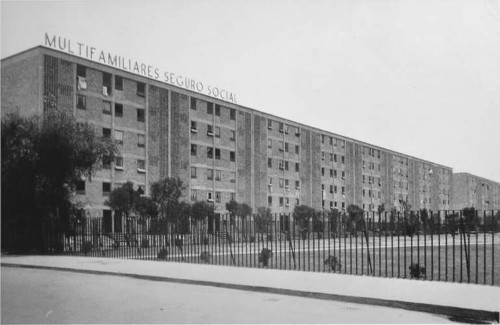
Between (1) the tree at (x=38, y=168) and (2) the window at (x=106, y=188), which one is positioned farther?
(2) the window at (x=106, y=188)

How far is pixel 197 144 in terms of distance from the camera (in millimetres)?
60781

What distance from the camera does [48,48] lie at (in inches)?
1729

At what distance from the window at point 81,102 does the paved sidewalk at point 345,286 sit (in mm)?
32305

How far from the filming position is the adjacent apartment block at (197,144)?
149ft

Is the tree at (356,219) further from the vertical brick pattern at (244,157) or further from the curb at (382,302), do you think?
the vertical brick pattern at (244,157)

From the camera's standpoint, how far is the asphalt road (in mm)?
7855

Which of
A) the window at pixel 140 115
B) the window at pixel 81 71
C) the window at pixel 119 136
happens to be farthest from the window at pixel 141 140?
the window at pixel 81 71

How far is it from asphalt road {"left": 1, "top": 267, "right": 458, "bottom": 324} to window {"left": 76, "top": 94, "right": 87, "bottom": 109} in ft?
119

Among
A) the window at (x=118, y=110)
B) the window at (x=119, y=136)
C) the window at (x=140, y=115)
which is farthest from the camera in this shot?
the window at (x=140, y=115)

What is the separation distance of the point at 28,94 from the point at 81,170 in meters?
21.7

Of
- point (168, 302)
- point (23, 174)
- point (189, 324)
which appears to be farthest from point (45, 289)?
point (23, 174)

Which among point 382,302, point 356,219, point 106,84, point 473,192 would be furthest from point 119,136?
point 473,192

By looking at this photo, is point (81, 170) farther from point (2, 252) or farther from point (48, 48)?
point (48, 48)

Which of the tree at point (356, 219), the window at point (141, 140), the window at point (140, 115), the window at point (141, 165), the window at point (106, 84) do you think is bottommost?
the tree at point (356, 219)
